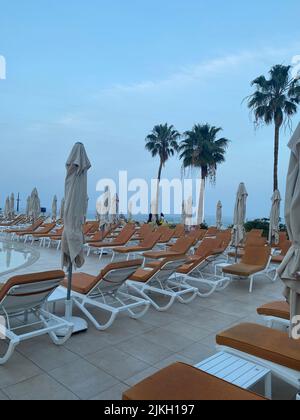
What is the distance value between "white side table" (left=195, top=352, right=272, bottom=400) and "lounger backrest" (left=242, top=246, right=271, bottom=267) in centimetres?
434

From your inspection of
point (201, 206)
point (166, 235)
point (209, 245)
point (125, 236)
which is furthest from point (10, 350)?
point (201, 206)

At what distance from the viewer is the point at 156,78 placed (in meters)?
22.5

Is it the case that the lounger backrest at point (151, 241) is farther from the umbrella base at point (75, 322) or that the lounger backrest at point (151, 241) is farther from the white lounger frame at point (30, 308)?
the white lounger frame at point (30, 308)

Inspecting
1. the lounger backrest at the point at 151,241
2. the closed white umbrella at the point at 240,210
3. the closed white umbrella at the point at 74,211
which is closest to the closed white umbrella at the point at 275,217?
the closed white umbrella at the point at 240,210

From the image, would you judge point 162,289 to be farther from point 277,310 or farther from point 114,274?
point 277,310

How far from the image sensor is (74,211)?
4.06 m

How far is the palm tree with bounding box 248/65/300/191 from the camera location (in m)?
17.3

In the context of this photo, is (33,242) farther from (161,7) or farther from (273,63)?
(273,63)

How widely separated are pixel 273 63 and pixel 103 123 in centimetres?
1927

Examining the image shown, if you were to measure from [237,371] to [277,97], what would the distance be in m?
17.9

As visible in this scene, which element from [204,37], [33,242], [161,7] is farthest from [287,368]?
[204,37]

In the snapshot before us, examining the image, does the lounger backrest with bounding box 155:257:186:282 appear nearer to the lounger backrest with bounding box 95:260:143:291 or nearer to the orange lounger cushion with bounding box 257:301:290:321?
the lounger backrest with bounding box 95:260:143:291

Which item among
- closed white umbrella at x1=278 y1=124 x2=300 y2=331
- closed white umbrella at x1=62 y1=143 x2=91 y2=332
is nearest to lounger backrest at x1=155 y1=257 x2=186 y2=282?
closed white umbrella at x1=62 y1=143 x2=91 y2=332

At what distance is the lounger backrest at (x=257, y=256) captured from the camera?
259 inches
